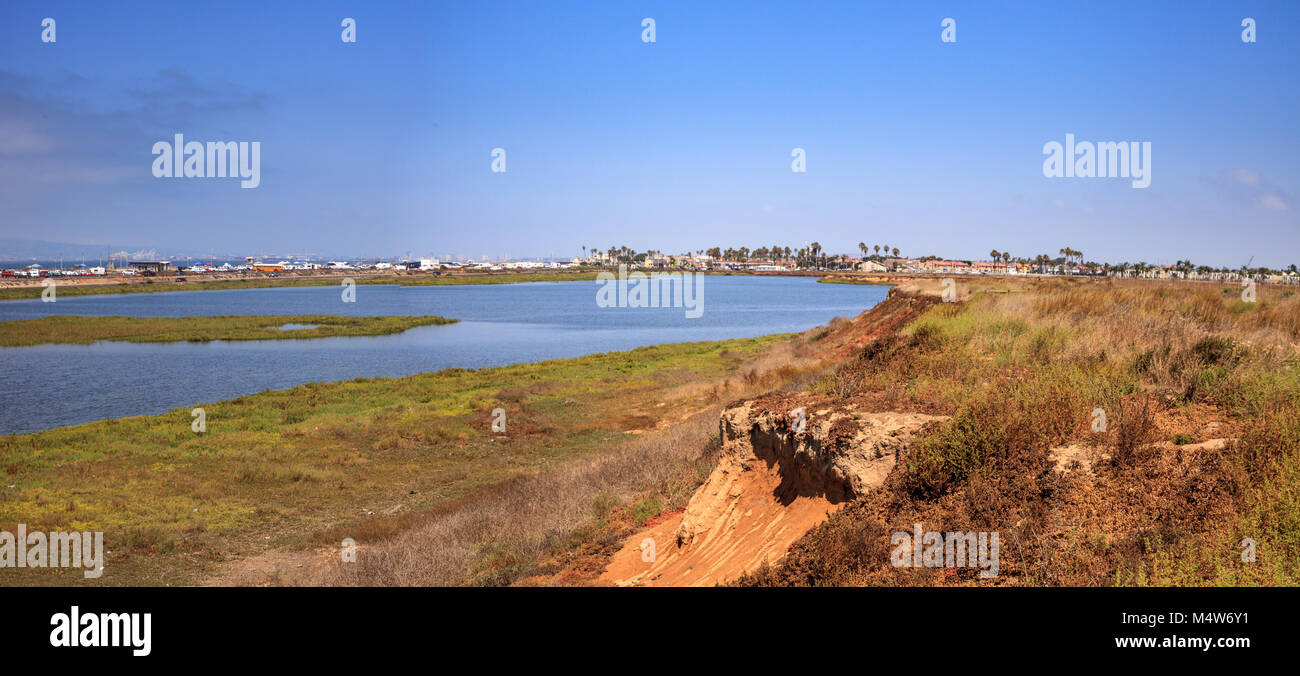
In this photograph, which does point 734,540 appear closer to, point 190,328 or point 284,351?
point 284,351

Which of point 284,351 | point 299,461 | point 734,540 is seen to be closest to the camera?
point 734,540

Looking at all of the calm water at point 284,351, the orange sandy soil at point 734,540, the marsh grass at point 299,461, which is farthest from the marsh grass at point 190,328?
the orange sandy soil at point 734,540

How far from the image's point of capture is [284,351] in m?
55.5

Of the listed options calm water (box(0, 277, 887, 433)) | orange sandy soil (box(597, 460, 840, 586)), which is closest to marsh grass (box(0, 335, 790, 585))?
orange sandy soil (box(597, 460, 840, 586))

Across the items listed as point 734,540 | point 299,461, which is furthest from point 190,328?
point 734,540

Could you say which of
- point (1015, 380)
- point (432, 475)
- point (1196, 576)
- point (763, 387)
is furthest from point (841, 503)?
point (763, 387)

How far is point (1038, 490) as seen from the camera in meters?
6.72

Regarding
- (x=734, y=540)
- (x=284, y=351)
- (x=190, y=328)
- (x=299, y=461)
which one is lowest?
(x=299, y=461)

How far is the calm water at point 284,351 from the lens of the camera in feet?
117

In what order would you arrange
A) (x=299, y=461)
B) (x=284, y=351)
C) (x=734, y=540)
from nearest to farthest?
(x=734, y=540), (x=299, y=461), (x=284, y=351)

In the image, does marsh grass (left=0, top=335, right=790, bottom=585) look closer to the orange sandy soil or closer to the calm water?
the orange sandy soil

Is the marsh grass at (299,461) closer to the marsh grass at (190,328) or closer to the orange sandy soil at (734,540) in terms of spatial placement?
the orange sandy soil at (734,540)

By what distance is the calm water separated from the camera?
35.6 meters

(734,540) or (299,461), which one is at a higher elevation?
(734,540)
